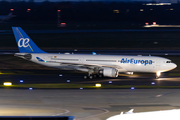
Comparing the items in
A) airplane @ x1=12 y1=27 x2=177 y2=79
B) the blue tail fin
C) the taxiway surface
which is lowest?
the taxiway surface

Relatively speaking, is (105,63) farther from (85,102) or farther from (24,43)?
(85,102)

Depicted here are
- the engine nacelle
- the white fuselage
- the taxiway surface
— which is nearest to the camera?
the taxiway surface

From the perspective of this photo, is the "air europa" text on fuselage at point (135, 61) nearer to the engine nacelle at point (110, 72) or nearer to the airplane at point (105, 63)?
the airplane at point (105, 63)

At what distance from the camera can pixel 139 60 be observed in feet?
141

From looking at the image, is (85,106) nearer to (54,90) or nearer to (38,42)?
(54,90)

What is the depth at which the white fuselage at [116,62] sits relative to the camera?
42.8m

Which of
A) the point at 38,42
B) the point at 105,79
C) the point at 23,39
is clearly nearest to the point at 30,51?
the point at 23,39

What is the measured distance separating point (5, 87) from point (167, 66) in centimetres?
2289

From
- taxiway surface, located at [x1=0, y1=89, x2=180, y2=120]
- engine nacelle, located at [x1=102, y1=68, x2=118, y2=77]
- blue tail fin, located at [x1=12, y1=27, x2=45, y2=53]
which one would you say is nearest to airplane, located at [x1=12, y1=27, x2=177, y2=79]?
engine nacelle, located at [x1=102, y1=68, x2=118, y2=77]

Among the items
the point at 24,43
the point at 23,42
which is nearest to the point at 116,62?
the point at 24,43

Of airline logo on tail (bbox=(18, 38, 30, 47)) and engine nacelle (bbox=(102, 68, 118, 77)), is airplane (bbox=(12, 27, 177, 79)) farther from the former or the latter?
airline logo on tail (bbox=(18, 38, 30, 47))

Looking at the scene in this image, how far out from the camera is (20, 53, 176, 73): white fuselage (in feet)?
140

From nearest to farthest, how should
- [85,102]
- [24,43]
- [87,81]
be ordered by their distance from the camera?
[85,102], [87,81], [24,43]

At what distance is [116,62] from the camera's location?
43.5 metres
